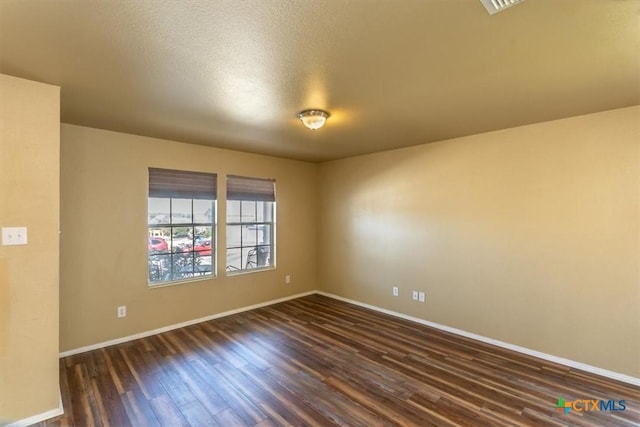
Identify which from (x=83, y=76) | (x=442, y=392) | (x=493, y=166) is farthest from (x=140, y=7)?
(x=493, y=166)

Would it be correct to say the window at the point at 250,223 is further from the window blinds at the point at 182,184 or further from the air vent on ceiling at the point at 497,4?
the air vent on ceiling at the point at 497,4

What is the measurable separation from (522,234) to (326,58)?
2.88 m

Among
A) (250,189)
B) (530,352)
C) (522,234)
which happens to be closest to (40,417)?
(250,189)

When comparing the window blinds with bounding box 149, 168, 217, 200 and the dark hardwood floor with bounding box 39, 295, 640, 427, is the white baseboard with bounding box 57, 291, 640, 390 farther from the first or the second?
the window blinds with bounding box 149, 168, 217, 200

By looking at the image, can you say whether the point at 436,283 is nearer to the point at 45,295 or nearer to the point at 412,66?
the point at 412,66

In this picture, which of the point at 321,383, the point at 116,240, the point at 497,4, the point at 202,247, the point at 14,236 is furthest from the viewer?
the point at 202,247

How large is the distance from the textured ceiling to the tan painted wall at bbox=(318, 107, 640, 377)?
47 centimetres

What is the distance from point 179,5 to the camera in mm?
1353

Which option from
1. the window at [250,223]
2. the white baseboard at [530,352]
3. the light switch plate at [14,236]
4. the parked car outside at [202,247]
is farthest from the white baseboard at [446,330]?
the light switch plate at [14,236]

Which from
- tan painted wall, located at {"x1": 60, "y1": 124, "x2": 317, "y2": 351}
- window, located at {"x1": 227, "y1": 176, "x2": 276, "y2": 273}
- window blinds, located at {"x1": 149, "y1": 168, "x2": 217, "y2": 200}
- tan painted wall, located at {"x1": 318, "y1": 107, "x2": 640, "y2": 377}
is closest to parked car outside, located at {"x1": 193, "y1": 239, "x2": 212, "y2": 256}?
tan painted wall, located at {"x1": 60, "y1": 124, "x2": 317, "y2": 351}

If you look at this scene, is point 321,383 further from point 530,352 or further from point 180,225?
point 180,225

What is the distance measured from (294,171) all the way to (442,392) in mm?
3879

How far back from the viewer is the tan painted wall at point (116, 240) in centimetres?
318

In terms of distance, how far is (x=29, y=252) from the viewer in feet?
7.06
